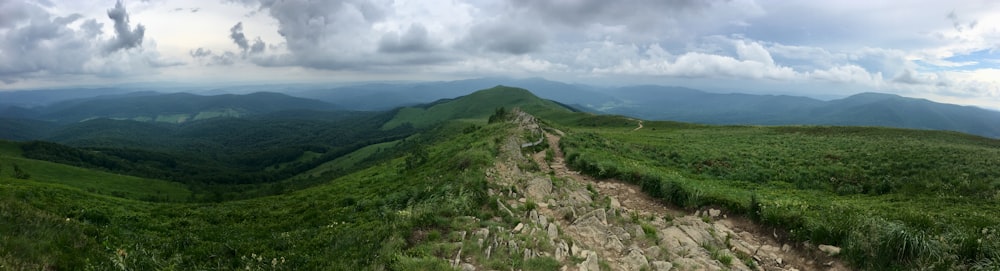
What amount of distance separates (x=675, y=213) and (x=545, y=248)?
840cm

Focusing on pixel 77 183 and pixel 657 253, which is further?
pixel 77 183

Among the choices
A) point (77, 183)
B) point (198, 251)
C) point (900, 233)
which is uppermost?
point (900, 233)

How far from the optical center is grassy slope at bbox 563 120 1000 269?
33.3 feet

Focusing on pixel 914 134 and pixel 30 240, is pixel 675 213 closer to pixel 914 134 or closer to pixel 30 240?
pixel 30 240

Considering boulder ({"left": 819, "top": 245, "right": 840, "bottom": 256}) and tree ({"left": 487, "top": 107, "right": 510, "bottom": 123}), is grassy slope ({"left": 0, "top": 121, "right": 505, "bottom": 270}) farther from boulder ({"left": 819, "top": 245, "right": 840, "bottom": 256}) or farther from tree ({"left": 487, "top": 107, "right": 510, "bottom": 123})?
tree ({"left": 487, "top": 107, "right": 510, "bottom": 123})

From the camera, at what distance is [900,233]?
10016 millimetres

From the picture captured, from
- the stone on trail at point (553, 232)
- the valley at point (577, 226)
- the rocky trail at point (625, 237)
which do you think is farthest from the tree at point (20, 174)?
the stone on trail at point (553, 232)

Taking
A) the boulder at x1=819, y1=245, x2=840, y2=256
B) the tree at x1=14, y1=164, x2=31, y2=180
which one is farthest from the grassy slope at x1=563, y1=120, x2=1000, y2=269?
the tree at x1=14, y1=164, x2=31, y2=180

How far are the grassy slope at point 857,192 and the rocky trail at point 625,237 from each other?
841 millimetres

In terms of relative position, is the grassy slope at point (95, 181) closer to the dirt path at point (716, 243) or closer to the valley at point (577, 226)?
the valley at point (577, 226)

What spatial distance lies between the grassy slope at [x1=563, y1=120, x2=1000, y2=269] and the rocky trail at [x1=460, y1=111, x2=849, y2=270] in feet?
2.76

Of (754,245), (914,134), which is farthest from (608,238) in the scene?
(914,134)

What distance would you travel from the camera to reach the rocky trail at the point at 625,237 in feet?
36.1

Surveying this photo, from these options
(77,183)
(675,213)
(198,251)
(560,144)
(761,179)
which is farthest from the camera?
(77,183)
